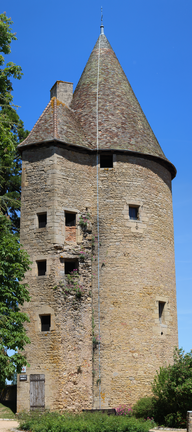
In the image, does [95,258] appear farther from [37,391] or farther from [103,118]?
[103,118]

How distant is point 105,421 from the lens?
12750mm

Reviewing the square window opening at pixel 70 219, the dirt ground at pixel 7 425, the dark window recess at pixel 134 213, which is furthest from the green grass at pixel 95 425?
the dark window recess at pixel 134 213

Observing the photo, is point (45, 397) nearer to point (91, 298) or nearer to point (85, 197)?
point (91, 298)

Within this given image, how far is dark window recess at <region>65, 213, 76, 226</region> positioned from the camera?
18859mm

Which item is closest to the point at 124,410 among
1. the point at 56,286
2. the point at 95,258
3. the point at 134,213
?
the point at 56,286

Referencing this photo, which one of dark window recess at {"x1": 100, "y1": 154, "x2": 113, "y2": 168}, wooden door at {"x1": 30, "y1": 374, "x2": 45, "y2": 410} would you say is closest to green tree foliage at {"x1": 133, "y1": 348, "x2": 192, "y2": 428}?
wooden door at {"x1": 30, "y1": 374, "x2": 45, "y2": 410}

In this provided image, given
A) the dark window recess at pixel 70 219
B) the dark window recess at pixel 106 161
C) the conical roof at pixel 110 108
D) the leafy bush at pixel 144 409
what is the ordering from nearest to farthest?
the leafy bush at pixel 144 409, the dark window recess at pixel 70 219, the conical roof at pixel 110 108, the dark window recess at pixel 106 161

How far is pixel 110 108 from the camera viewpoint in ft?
70.6

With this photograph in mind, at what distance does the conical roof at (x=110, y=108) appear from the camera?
67.3 feet

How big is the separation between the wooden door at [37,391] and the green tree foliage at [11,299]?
2.36 meters

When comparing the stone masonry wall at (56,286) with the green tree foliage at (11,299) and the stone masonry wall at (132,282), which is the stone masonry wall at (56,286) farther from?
the green tree foliage at (11,299)

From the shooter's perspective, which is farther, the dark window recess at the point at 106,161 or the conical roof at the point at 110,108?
the dark window recess at the point at 106,161

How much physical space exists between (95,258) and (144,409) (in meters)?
5.63

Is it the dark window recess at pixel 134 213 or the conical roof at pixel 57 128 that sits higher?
the conical roof at pixel 57 128
